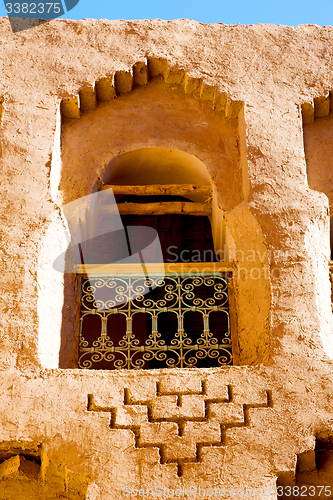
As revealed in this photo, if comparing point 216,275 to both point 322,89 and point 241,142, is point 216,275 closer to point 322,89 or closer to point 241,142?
point 241,142

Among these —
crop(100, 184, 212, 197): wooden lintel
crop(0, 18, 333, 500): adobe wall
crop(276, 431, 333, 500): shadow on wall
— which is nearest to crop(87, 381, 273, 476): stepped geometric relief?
crop(0, 18, 333, 500): adobe wall

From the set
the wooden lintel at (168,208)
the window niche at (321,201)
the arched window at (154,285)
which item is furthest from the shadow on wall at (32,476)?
the wooden lintel at (168,208)

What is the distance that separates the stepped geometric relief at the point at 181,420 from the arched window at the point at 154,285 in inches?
18.3

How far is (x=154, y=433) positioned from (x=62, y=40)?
3.61m

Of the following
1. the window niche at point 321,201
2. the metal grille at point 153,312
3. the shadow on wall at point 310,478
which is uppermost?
the window niche at point 321,201

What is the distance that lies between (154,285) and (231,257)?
0.66 meters

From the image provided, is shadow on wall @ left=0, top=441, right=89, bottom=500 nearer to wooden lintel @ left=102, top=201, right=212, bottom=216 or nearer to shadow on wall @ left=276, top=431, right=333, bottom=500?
shadow on wall @ left=276, top=431, right=333, bottom=500

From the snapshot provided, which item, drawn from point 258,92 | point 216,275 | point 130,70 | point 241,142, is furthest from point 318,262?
point 130,70

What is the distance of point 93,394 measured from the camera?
4.00 m

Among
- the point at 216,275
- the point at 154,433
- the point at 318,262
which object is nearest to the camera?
the point at 154,433

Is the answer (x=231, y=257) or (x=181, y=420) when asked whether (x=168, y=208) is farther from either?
(x=181, y=420)

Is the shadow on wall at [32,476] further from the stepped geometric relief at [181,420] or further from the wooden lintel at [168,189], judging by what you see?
the wooden lintel at [168,189]

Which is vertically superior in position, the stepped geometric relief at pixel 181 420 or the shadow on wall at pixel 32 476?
the stepped geometric relief at pixel 181 420

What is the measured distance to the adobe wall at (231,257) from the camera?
3.79 metres
